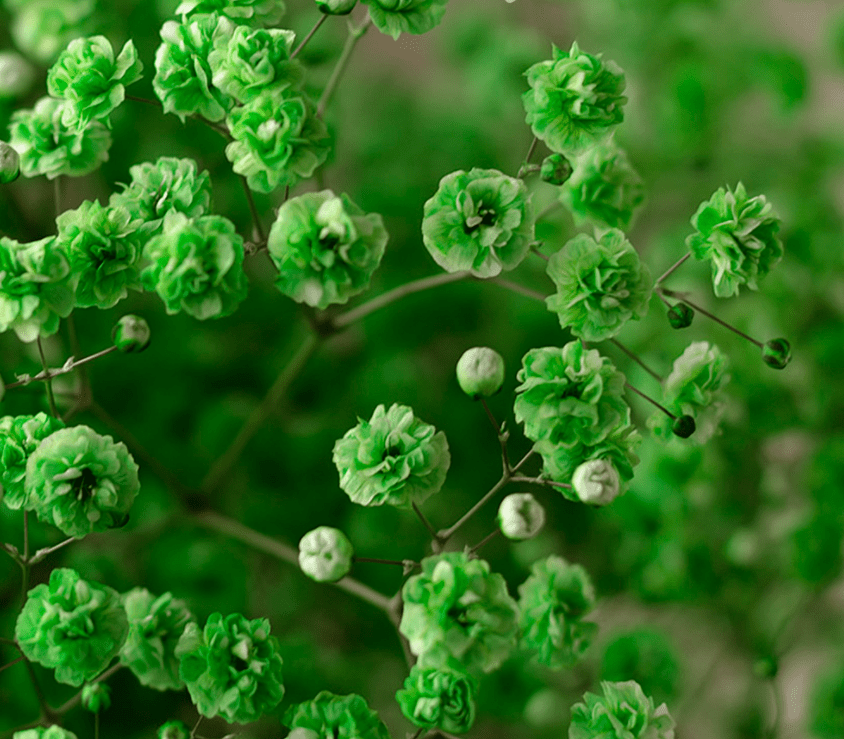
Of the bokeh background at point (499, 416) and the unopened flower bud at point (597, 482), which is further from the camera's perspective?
the bokeh background at point (499, 416)

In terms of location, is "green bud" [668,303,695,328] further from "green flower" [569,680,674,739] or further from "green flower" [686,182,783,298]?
"green flower" [569,680,674,739]

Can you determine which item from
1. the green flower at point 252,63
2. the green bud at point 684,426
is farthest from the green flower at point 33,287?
the green bud at point 684,426

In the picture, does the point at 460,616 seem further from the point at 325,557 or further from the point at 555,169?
the point at 555,169

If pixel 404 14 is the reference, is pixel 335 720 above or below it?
below

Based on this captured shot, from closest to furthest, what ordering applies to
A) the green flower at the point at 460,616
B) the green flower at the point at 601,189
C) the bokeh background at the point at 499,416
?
the green flower at the point at 460,616 → the green flower at the point at 601,189 → the bokeh background at the point at 499,416

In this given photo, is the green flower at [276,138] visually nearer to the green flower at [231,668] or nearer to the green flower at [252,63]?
the green flower at [252,63]

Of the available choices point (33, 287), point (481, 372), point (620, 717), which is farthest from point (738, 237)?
point (33, 287)

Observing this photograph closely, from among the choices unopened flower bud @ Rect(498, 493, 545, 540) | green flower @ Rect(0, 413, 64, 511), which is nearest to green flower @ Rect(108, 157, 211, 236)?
green flower @ Rect(0, 413, 64, 511)
